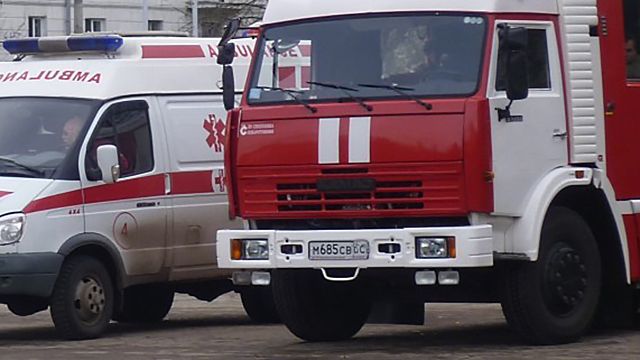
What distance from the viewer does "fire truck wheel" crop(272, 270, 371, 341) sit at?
1421 centimetres

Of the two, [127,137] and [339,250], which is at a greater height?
[127,137]

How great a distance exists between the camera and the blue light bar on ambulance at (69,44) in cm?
1608

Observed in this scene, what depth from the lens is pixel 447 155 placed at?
12.7 metres

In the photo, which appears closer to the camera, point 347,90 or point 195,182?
point 347,90

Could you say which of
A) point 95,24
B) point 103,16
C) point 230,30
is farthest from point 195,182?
point 95,24

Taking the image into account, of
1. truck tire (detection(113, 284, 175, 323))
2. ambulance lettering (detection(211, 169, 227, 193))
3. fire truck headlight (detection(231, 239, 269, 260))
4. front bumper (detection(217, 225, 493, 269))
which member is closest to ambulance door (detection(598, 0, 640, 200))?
front bumper (detection(217, 225, 493, 269))

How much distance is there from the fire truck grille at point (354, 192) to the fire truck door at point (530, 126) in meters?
0.39

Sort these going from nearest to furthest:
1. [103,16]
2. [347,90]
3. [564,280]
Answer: [347,90]
[564,280]
[103,16]

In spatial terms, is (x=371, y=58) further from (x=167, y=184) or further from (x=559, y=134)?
(x=167, y=184)

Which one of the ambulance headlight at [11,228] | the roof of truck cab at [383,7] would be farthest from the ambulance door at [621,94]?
the ambulance headlight at [11,228]

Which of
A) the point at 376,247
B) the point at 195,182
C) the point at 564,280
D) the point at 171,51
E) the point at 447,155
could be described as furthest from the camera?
the point at 171,51

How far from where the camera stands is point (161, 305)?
17625 millimetres

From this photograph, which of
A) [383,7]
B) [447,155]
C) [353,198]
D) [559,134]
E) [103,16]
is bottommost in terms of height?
[353,198]

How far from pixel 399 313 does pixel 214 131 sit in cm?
341
